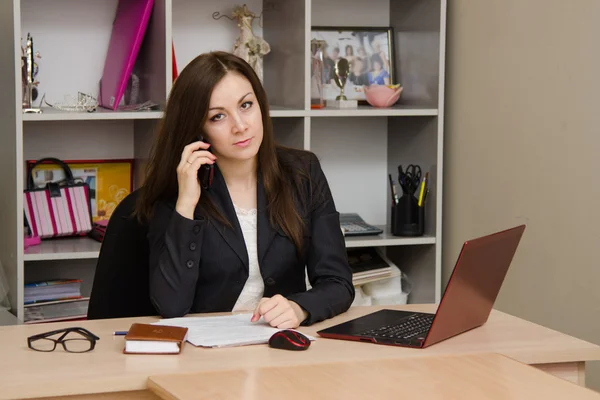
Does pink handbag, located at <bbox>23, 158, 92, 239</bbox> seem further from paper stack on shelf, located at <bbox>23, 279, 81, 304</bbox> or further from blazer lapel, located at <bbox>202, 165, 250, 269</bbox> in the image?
blazer lapel, located at <bbox>202, 165, 250, 269</bbox>

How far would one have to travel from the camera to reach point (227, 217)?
2242 mm

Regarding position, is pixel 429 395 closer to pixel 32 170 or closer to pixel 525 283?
pixel 525 283

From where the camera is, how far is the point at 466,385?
1478 millimetres

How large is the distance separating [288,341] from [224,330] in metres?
0.18

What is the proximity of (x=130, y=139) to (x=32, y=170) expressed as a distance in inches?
15.8

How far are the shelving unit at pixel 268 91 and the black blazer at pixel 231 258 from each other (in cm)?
91

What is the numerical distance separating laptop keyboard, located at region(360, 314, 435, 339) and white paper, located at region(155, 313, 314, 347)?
0.48ft

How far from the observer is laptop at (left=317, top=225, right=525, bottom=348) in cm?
173

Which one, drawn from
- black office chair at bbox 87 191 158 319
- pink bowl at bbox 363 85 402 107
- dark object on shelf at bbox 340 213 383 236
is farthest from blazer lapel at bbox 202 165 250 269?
pink bowl at bbox 363 85 402 107

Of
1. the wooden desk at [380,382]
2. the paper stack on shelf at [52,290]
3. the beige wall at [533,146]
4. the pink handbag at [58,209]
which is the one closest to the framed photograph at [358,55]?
the beige wall at [533,146]

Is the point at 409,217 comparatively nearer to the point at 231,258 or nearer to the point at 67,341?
the point at 231,258

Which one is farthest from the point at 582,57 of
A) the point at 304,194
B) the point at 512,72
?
the point at 304,194

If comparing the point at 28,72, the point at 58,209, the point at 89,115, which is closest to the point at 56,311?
the point at 58,209

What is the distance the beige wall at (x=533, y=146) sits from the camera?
261 centimetres
